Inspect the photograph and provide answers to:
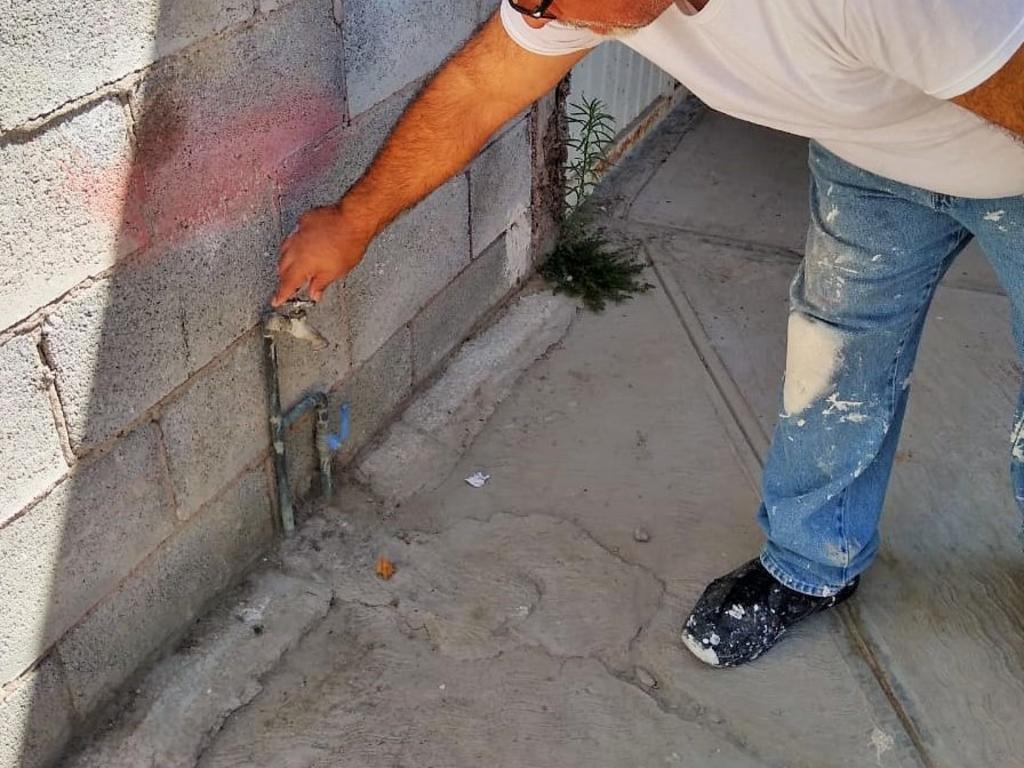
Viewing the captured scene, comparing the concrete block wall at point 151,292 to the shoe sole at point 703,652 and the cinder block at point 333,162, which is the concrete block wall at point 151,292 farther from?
the shoe sole at point 703,652

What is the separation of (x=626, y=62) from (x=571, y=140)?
29.2 inches

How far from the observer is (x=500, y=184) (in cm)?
300

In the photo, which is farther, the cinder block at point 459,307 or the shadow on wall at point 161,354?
the cinder block at point 459,307

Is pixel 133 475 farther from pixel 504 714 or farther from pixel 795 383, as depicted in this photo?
pixel 795 383

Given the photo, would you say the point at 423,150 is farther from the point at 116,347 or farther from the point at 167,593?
the point at 167,593

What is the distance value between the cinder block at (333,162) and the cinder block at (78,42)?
0.39 m

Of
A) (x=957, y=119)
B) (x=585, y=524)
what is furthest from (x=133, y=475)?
(x=957, y=119)

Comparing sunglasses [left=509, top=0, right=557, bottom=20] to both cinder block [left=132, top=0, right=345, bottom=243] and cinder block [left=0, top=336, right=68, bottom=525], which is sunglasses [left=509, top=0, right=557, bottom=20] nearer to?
cinder block [left=132, top=0, right=345, bottom=243]

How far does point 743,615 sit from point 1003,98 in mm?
1203

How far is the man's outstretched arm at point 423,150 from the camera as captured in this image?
74.5 inches

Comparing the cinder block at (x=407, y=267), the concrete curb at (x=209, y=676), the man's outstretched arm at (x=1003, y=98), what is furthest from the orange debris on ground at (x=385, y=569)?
the man's outstretched arm at (x=1003, y=98)

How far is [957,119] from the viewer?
5.34ft

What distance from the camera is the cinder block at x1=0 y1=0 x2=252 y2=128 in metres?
1.46

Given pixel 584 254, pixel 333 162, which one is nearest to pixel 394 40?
pixel 333 162
